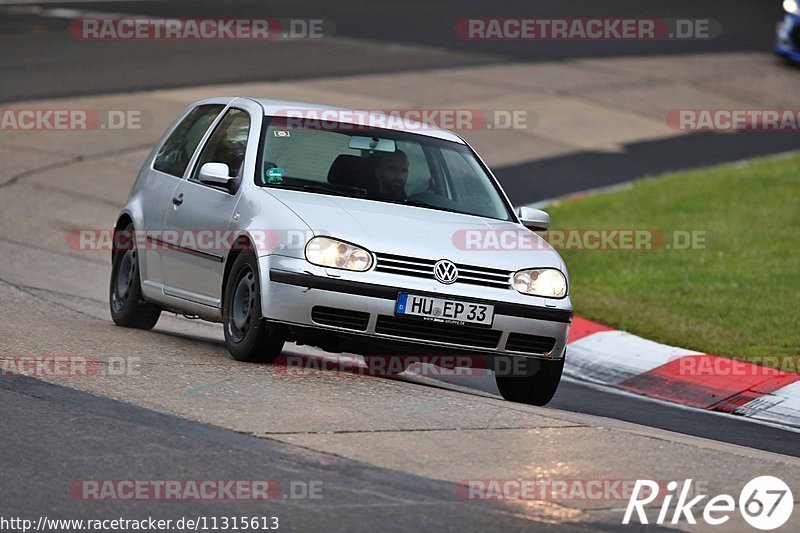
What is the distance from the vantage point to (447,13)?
101 ft

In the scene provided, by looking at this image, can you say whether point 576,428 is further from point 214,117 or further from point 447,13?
point 447,13

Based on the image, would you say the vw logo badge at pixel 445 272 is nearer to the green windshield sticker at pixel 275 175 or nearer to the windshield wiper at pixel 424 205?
the windshield wiper at pixel 424 205

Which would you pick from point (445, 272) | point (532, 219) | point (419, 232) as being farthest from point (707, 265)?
point (445, 272)

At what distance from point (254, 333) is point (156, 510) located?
2.66m

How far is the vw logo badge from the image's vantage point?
8.10m

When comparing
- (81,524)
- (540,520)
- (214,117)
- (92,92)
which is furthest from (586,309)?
(92,92)

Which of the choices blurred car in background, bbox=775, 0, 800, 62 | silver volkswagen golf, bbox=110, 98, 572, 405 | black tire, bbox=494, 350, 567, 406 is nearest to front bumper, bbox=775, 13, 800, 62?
blurred car in background, bbox=775, 0, 800, 62

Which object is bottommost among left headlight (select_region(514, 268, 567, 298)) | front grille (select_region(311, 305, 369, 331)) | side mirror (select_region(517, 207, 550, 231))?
front grille (select_region(311, 305, 369, 331))

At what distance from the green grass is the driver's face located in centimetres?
297

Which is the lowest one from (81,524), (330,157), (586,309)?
(586,309)

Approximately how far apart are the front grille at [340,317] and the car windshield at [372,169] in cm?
100

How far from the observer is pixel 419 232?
832cm

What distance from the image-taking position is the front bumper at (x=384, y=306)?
8016 millimetres

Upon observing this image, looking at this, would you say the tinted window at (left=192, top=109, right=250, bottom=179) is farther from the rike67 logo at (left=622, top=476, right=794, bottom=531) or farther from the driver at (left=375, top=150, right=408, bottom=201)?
the rike67 logo at (left=622, top=476, right=794, bottom=531)
